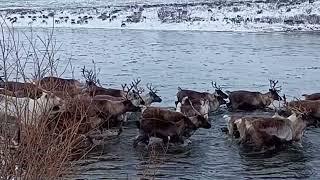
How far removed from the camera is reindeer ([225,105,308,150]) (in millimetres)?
10086

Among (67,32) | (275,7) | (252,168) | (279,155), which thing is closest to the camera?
(252,168)

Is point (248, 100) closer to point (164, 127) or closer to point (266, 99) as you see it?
point (266, 99)

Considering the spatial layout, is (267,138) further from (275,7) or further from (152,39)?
(275,7)

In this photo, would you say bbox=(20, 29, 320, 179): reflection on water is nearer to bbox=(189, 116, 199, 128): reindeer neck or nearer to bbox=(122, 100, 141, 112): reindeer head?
bbox=(189, 116, 199, 128): reindeer neck

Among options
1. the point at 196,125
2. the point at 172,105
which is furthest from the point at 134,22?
the point at 196,125

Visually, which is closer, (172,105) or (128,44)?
(172,105)

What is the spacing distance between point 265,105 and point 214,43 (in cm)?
1372

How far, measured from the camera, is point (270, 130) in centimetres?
1009

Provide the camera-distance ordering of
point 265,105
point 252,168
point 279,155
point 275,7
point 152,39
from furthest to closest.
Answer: point 275,7 → point 152,39 → point 265,105 → point 279,155 → point 252,168

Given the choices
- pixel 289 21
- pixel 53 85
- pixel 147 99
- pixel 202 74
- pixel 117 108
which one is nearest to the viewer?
pixel 53 85

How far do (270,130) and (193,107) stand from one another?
243 cm

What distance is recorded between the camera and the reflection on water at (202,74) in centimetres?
922

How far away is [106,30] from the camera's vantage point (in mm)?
36031

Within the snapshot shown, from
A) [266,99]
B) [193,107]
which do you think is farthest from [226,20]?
[193,107]
